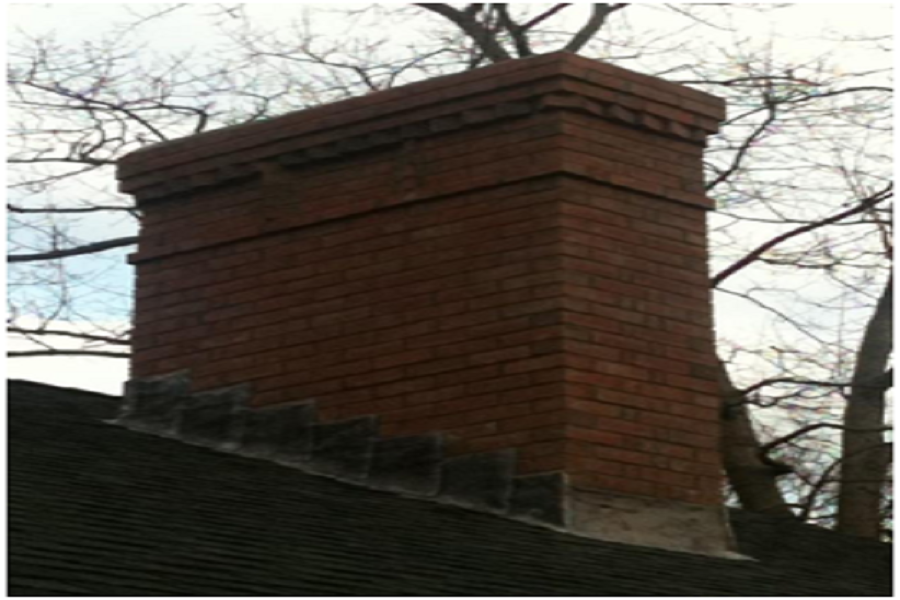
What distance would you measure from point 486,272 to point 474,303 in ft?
0.57

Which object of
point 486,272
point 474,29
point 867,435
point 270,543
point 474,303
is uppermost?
point 474,29

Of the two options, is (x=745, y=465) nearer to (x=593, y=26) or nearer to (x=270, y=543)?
(x=593, y=26)

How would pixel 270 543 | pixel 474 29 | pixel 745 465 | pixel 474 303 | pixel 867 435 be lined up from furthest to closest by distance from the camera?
1. pixel 474 29
2. pixel 867 435
3. pixel 745 465
4. pixel 474 303
5. pixel 270 543

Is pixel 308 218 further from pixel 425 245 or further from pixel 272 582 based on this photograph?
pixel 272 582

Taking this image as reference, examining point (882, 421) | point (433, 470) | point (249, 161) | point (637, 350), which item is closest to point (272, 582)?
point (433, 470)

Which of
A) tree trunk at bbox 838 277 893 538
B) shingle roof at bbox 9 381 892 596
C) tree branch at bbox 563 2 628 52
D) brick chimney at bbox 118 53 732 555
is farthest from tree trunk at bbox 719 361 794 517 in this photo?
brick chimney at bbox 118 53 732 555

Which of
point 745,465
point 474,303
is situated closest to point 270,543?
point 474,303

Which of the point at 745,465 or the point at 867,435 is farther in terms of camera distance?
the point at 867,435

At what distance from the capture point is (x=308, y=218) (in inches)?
400

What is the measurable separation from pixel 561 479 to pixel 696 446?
98 centimetres

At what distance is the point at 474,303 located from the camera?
31.3 ft

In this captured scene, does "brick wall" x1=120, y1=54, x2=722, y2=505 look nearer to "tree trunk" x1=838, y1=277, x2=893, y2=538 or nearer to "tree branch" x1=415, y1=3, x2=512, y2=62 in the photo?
"tree branch" x1=415, y1=3, x2=512, y2=62

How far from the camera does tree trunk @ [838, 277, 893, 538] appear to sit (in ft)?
49.9

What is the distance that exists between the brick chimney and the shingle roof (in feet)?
0.93
